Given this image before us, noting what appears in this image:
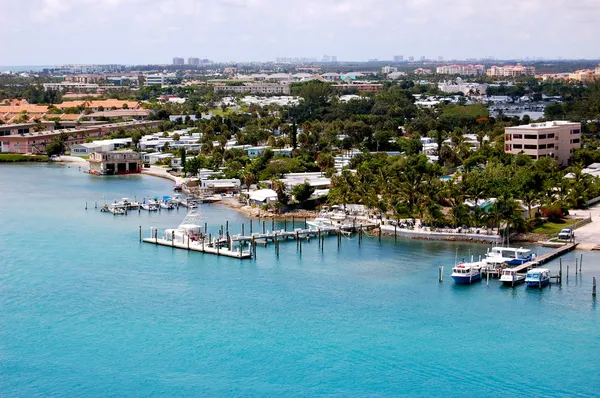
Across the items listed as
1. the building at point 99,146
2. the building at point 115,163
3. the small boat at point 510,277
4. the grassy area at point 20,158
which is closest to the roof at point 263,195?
the small boat at point 510,277

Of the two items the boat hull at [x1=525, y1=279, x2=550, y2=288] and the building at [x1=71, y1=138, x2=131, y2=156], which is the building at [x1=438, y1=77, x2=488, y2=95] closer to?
the building at [x1=71, y1=138, x2=131, y2=156]

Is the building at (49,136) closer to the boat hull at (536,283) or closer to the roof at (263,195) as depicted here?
the roof at (263,195)

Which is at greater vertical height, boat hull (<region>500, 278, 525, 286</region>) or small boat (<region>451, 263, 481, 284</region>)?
small boat (<region>451, 263, 481, 284</region>)

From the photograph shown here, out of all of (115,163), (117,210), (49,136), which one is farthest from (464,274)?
(49,136)

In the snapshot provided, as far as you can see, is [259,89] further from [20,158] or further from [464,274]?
[464,274]

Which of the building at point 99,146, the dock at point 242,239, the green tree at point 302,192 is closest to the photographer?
the dock at point 242,239

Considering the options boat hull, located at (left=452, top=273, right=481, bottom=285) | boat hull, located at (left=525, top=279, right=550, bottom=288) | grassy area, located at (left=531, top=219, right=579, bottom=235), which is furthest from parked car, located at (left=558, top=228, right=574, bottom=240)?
boat hull, located at (left=452, top=273, right=481, bottom=285)
